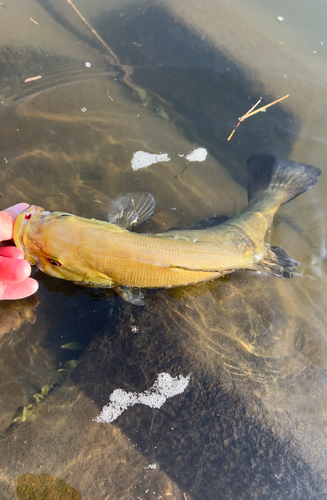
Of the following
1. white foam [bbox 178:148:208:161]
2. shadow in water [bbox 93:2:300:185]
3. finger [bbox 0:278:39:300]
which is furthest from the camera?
shadow in water [bbox 93:2:300:185]

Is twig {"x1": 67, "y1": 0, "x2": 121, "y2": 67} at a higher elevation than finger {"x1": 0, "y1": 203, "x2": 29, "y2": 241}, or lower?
higher

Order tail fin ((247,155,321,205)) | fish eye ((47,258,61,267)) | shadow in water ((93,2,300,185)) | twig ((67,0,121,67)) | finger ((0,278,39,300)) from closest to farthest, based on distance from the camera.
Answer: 1. fish eye ((47,258,61,267))
2. finger ((0,278,39,300))
3. tail fin ((247,155,321,205))
4. shadow in water ((93,2,300,185))
5. twig ((67,0,121,67))

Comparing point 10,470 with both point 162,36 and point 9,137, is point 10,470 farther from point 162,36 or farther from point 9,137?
point 162,36

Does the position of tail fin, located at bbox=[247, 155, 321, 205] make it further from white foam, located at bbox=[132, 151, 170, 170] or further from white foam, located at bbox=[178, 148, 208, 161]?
white foam, located at bbox=[132, 151, 170, 170]

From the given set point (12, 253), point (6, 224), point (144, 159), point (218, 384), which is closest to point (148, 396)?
point (218, 384)

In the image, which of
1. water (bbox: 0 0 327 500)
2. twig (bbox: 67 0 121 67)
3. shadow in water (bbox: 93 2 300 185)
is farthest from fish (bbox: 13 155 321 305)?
twig (bbox: 67 0 121 67)

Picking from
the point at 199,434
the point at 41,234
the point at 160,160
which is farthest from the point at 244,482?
the point at 160,160

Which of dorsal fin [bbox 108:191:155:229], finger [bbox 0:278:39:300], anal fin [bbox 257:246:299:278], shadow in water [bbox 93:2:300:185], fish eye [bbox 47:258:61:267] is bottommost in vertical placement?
finger [bbox 0:278:39:300]
